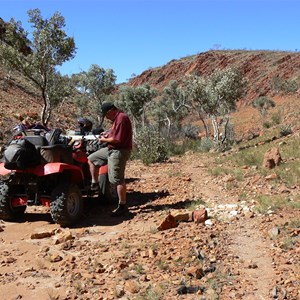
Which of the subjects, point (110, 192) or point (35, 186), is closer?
point (35, 186)

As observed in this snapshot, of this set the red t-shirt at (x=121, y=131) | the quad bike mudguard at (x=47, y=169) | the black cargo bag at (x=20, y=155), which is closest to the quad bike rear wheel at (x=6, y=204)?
the quad bike mudguard at (x=47, y=169)

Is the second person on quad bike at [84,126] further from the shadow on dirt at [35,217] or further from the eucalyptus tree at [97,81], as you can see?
the eucalyptus tree at [97,81]

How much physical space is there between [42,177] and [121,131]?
4.39 ft

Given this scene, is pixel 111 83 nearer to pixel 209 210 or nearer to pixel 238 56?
pixel 209 210

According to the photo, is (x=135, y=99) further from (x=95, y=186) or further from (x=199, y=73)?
(x=199, y=73)

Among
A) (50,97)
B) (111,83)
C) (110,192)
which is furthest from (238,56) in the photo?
(110,192)

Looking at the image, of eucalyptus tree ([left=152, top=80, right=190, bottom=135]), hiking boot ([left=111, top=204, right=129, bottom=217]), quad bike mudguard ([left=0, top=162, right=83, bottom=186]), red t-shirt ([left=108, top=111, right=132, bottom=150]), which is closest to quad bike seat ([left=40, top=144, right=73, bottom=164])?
quad bike mudguard ([left=0, top=162, right=83, bottom=186])

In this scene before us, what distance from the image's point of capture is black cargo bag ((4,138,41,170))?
19.7ft

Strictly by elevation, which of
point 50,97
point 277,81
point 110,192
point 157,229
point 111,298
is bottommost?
point 111,298

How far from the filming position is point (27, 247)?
17.4ft

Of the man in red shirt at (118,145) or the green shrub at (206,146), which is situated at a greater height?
the green shrub at (206,146)

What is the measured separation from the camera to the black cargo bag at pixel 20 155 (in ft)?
19.7

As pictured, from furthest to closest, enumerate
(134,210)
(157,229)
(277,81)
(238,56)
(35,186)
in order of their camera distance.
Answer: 1. (238,56)
2. (277,81)
3. (134,210)
4. (35,186)
5. (157,229)

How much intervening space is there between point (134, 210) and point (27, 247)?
2081 millimetres
